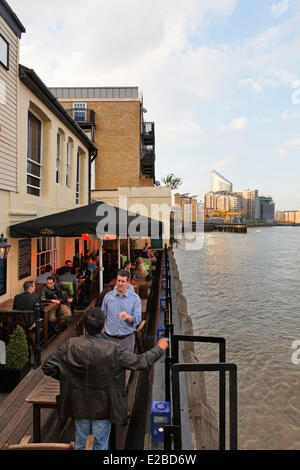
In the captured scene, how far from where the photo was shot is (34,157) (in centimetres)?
1030

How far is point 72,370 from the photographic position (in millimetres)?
2459

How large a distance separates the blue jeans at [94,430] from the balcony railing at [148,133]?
30.3m

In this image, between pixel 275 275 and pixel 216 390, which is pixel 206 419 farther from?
pixel 275 275

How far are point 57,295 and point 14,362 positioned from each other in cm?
242

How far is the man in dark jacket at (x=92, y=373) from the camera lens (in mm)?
2426

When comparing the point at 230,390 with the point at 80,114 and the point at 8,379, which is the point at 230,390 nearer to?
the point at 8,379

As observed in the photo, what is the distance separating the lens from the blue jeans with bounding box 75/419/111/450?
2.60m

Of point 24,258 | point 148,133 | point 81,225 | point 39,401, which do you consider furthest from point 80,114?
point 39,401

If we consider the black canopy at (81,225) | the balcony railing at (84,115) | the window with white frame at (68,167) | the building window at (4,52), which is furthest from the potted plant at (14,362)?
the balcony railing at (84,115)

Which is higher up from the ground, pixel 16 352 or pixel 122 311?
pixel 122 311

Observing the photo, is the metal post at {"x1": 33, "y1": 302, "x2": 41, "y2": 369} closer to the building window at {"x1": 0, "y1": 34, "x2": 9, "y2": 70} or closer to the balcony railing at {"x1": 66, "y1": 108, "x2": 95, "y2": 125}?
the building window at {"x1": 0, "y1": 34, "x2": 9, "y2": 70}

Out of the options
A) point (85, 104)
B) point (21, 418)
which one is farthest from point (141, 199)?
point (21, 418)

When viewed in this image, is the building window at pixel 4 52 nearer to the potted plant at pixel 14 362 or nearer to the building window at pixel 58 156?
the building window at pixel 58 156

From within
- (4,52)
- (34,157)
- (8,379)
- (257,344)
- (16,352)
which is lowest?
(257,344)
